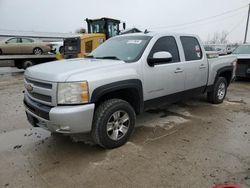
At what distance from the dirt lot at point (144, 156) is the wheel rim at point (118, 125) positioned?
257mm

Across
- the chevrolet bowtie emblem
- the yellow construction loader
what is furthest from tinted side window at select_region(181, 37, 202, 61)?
the yellow construction loader

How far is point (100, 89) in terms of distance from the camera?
11.1 feet

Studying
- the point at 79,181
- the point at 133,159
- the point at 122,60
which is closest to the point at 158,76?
the point at 122,60

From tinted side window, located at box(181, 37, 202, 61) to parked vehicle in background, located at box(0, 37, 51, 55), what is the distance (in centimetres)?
1395

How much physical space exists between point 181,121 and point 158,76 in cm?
142

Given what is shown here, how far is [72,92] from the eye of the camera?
3.17 meters

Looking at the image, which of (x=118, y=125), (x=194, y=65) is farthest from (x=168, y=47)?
(x=118, y=125)

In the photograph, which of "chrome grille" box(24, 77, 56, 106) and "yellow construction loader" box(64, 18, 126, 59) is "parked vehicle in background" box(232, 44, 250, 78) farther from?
"chrome grille" box(24, 77, 56, 106)

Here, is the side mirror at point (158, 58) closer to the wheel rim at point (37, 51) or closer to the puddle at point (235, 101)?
the puddle at point (235, 101)

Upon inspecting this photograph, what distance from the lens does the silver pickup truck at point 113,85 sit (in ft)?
10.5

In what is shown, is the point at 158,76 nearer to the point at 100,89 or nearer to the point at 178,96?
the point at 178,96

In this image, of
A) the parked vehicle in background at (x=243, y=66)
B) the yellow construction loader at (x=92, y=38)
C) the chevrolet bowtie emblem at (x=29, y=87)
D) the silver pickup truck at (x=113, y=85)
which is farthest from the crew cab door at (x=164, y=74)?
the yellow construction loader at (x=92, y=38)

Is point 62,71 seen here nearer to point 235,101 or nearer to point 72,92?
point 72,92

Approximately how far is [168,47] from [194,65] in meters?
0.89
